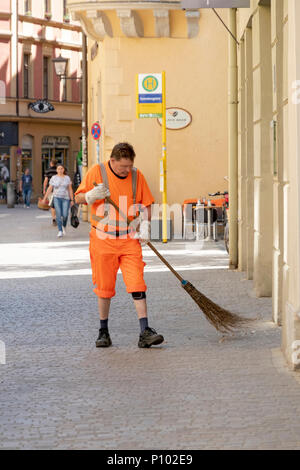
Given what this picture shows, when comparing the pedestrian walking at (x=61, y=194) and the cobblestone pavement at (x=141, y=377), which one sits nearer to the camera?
the cobblestone pavement at (x=141, y=377)

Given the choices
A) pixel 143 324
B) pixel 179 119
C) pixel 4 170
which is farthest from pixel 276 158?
pixel 4 170

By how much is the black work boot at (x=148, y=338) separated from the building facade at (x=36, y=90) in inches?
1861

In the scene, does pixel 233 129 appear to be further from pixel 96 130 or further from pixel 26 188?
pixel 26 188

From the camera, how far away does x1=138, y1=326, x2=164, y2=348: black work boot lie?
934 centimetres

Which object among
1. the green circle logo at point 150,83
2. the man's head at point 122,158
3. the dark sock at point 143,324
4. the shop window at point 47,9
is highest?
the shop window at point 47,9

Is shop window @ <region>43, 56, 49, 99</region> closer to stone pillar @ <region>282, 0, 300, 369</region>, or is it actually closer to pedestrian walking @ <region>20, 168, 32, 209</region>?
pedestrian walking @ <region>20, 168, 32, 209</region>

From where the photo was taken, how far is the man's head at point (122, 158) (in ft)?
30.4

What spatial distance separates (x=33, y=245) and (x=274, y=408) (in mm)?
16821

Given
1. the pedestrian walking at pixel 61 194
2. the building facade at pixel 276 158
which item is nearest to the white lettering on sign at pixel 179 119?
the pedestrian walking at pixel 61 194

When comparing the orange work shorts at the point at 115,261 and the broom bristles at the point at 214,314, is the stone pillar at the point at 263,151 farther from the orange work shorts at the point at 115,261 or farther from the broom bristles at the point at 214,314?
the orange work shorts at the point at 115,261

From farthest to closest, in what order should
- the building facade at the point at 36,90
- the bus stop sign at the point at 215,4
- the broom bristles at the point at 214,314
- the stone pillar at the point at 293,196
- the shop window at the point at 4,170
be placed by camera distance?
the shop window at the point at 4,170 < the building facade at the point at 36,90 < the bus stop sign at the point at 215,4 < the broom bristles at the point at 214,314 < the stone pillar at the point at 293,196

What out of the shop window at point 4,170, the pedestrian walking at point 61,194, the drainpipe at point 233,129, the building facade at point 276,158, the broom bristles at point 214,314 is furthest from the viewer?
the shop window at point 4,170
